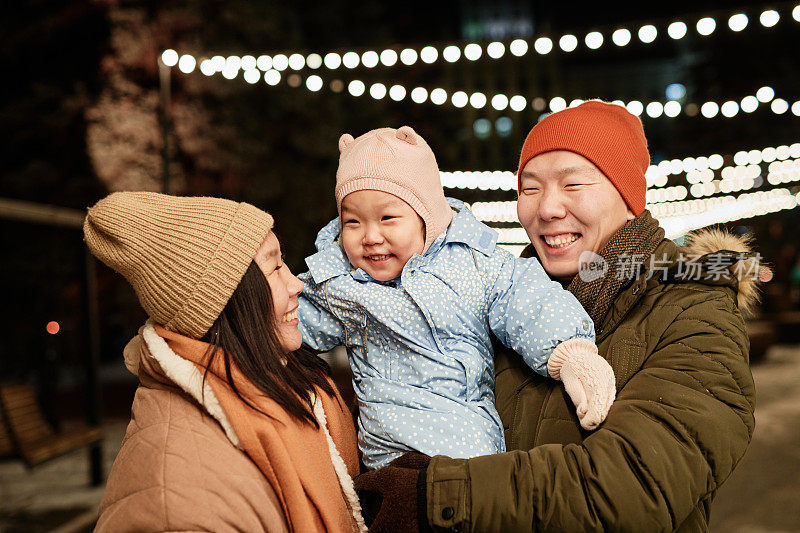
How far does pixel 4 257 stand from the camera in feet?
41.1

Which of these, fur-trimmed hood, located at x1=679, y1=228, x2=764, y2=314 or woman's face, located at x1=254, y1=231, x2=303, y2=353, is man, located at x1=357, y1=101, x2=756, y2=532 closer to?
fur-trimmed hood, located at x1=679, y1=228, x2=764, y2=314

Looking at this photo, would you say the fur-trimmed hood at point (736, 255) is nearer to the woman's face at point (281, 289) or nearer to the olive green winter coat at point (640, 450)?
the olive green winter coat at point (640, 450)

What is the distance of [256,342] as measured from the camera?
6.37ft

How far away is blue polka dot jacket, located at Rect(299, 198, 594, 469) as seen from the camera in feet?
6.53

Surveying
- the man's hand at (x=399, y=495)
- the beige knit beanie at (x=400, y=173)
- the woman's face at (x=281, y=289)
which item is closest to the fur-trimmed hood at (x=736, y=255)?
the beige knit beanie at (x=400, y=173)

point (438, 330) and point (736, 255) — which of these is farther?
point (438, 330)

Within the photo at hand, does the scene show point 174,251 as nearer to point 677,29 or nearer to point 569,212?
point 569,212

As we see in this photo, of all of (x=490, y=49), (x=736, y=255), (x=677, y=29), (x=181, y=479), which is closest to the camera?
(x=181, y=479)

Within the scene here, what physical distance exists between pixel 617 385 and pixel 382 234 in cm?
89

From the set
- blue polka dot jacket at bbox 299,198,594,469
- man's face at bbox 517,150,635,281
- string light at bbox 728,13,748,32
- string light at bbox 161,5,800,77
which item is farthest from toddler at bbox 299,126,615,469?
string light at bbox 728,13,748,32

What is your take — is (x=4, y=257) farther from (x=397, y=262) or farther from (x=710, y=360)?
(x=710, y=360)

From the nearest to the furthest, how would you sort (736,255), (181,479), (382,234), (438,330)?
(181,479), (736,255), (438,330), (382,234)

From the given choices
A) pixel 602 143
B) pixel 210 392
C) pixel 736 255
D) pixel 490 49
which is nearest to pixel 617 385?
pixel 736 255

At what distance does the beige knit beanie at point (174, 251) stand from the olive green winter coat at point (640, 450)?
80 centimetres
